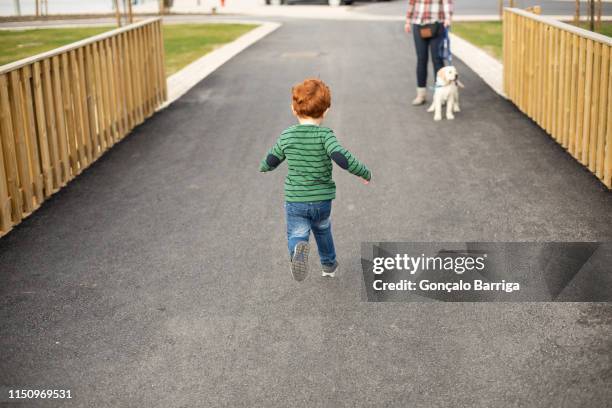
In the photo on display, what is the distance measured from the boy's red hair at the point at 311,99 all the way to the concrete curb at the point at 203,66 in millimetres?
7457

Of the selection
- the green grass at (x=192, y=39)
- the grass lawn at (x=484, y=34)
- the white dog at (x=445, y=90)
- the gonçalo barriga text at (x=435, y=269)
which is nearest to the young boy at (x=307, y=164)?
the gonçalo barriga text at (x=435, y=269)

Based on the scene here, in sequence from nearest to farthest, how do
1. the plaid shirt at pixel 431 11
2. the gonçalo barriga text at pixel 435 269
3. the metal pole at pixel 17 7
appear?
1. the gonçalo barriga text at pixel 435 269
2. the metal pole at pixel 17 7
3. the plaid shirt at pixel 431 11

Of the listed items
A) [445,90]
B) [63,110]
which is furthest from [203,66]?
[63,110]

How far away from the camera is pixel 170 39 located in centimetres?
2311

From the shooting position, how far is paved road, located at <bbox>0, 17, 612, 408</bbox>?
4.20 metres

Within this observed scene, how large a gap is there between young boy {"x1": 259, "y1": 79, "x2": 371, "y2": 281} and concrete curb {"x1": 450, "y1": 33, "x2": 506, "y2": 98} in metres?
7.74

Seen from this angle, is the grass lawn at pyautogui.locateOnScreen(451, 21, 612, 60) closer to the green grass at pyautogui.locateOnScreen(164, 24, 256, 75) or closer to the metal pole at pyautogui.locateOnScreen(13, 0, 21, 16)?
the green grass at pyautogui.locateOnScreen(164, 24, 256, 75)

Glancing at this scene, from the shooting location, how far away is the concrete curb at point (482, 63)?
44.7ft

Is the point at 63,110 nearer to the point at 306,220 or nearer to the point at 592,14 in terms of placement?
the point at 306,220

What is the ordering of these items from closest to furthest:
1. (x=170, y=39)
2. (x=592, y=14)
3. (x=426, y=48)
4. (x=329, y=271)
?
(x=329, y=271) < (x=592, y=14) < (x=426, y=48) < (x=170, y=39)

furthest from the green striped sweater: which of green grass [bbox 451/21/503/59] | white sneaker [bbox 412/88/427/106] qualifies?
green grass [bbox 451/21/503/59]

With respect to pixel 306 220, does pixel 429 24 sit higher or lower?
higher

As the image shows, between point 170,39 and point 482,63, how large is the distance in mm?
10118

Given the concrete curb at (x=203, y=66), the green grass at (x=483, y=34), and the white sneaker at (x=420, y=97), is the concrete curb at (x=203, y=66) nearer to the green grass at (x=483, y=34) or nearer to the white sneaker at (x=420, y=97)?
the white sneaker at (x=420, y=97)
